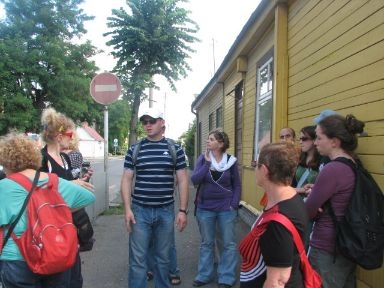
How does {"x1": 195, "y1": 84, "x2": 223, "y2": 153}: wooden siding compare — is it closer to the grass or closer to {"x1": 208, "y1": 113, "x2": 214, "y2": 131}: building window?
{"x1": 208, "y1": 113, "x2": 214, "y2": 131}: building window

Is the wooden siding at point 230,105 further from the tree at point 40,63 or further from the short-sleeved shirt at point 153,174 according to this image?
the tree at point 40,63

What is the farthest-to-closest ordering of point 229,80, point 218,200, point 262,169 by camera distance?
point 229,80
point 218,200
point 262,169

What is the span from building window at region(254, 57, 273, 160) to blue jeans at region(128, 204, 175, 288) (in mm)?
3170

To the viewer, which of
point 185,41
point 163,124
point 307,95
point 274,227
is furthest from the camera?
point 185,41

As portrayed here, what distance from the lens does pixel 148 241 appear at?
4.36 m

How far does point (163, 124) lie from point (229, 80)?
25.4ft

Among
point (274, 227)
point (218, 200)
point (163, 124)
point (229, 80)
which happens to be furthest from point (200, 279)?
point (229, 80)

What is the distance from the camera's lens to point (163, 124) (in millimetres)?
4469

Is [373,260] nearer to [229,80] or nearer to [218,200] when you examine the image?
[218,200]

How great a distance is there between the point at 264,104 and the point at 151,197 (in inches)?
159

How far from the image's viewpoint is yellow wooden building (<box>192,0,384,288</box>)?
3709 mm

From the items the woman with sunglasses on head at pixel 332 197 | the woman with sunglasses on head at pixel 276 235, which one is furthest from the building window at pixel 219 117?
the woman with sunglasses on head at pixel 276 235

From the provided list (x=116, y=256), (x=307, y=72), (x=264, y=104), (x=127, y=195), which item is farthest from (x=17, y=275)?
(x=264, y=104)

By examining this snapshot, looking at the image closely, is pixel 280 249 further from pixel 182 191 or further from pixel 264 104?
pixel 264 104
